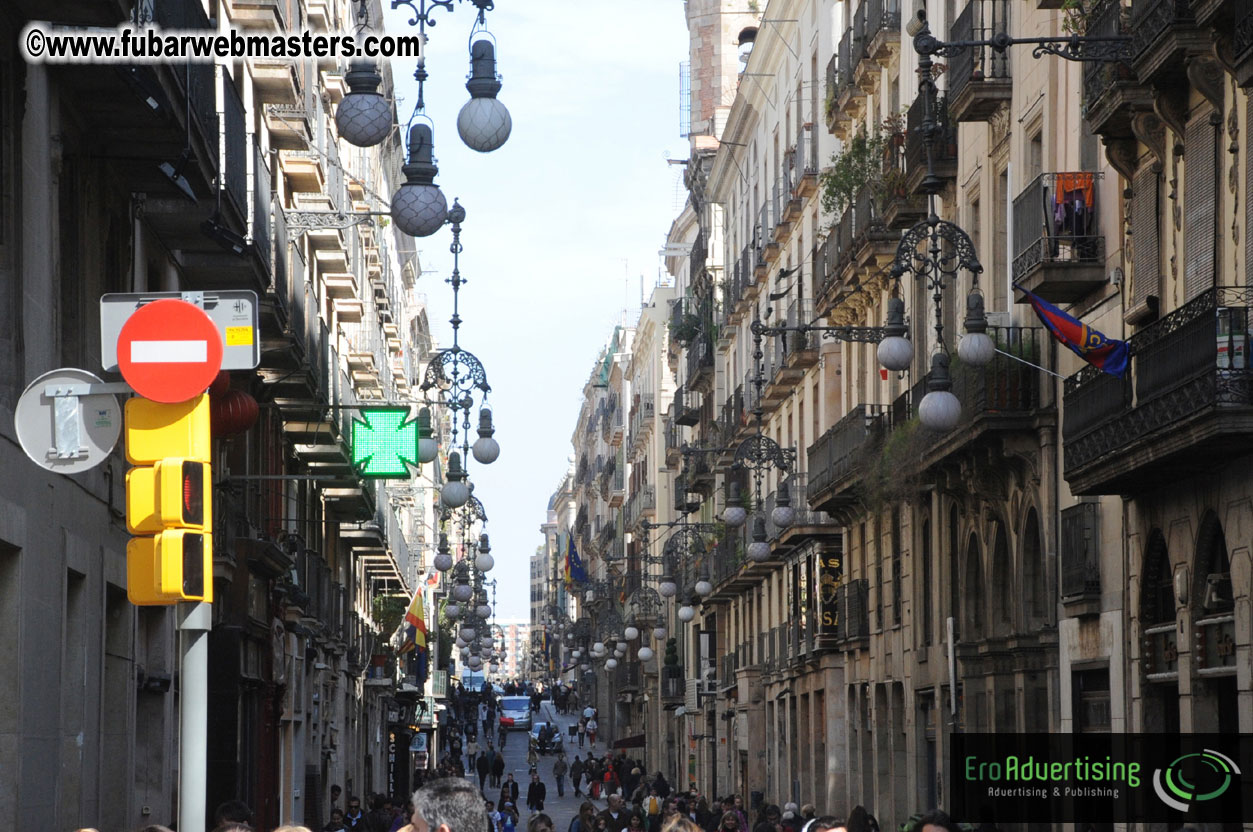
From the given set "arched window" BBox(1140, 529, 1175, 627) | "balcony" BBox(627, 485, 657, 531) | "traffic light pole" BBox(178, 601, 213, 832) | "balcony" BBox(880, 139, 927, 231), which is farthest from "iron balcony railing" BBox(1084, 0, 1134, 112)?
"balcony" BBox(627, 485, 657, 531)

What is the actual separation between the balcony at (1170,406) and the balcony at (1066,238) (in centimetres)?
168

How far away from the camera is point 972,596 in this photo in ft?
95.1

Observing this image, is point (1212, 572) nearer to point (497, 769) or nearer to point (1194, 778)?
point (1194, 778)

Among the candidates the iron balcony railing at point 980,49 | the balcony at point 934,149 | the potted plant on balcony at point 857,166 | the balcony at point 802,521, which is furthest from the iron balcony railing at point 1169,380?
the balcony at point 802,521

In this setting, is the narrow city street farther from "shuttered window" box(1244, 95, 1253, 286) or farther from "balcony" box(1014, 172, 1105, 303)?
"shuttered window" box(1244, 95, 1253, 286)

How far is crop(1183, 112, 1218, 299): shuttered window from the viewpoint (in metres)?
18.8

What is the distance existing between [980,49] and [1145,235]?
6464mm

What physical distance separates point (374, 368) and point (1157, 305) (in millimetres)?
28238

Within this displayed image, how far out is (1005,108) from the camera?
87.5ft

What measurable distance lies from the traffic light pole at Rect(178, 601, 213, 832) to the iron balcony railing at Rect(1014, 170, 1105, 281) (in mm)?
15815

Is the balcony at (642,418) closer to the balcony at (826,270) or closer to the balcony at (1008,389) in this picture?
the balcony at (826,270)

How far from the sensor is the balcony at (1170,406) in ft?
53.5

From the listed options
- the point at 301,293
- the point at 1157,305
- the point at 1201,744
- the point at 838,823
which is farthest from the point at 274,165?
the point at 838,823

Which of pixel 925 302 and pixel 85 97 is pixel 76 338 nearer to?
pixel 85 97
